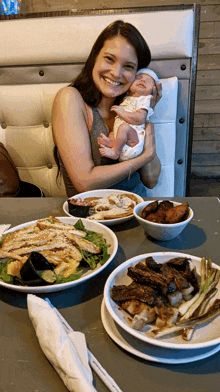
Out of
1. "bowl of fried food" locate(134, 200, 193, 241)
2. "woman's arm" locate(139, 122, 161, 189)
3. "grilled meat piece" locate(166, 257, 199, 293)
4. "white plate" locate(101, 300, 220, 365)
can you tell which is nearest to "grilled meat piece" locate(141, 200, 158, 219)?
"bowl of fried food" locate(134, 200, 193, 241)

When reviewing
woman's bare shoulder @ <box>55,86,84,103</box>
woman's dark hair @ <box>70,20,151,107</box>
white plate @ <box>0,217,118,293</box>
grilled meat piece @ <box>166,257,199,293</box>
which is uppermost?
woman's dark hair @ <box>70,20,151,107</box>

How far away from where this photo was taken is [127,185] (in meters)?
Result: 1.71

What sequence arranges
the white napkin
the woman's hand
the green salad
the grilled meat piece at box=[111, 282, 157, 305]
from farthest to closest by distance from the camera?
the woman's hand → the green salad → the grilled meat piece at box=[111, 282, 157, 305] → the white napkin

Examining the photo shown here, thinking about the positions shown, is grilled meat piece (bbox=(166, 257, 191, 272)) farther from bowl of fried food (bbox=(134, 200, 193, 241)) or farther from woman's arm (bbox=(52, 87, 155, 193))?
woman's arm (bbox=(52, 87, 155, 193))

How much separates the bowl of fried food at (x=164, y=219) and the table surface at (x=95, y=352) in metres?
0.05

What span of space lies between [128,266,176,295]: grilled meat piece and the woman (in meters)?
0.92

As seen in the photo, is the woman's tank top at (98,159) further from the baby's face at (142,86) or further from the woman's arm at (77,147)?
the baby's face at (142,86)

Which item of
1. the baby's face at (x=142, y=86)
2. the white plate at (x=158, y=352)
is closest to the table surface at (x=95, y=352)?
the white plate at (x=158, y=352)

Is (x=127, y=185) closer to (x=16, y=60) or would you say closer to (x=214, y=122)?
(x=16, y=60)

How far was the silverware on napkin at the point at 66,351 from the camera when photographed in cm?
47

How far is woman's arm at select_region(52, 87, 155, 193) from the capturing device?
150 cm

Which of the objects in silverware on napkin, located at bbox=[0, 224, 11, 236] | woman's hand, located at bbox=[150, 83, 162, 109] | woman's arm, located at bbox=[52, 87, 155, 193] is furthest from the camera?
woman's hand, located at bbox=[150, 83, 162, 109]

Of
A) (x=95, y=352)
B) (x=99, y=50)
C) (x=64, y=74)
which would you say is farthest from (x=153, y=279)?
(x=64, y=74)

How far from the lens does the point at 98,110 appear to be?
1.65 meters
